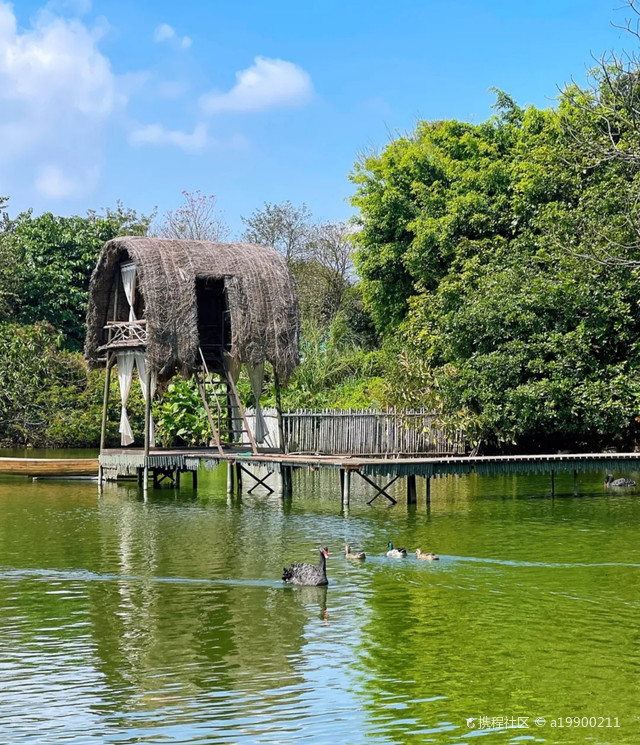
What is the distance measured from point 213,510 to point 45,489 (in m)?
7.13

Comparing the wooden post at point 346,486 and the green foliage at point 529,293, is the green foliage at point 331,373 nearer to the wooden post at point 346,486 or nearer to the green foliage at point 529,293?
the green foliage at point 529,293

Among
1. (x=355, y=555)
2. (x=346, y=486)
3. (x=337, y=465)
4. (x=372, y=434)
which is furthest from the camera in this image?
(x=372, y=434)

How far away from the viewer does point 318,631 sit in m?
13.1

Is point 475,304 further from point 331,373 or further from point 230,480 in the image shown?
A: point 331,373

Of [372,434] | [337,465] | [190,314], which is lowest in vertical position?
[337,465]

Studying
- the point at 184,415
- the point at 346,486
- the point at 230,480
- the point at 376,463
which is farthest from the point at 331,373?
the point at 376,463

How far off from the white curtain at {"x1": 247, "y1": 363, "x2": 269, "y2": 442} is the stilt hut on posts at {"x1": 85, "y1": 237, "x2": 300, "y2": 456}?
3 centimetres

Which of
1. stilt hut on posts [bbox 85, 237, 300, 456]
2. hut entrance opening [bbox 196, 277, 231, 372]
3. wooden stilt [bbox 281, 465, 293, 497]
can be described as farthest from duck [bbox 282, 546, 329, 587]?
hut entrance opening [bbox 196, 277, 231, 372]

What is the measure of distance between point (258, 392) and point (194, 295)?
414 cm

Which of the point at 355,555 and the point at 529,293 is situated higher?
the point at 529,293

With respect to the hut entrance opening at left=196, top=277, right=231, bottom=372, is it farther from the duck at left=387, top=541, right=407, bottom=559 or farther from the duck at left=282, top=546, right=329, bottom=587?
the duck at left=282, top=546, right=329, bottom=587

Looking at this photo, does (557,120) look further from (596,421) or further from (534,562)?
(534,562)

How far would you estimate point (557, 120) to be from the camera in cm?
3167

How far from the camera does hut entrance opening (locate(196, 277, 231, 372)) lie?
31.2m
